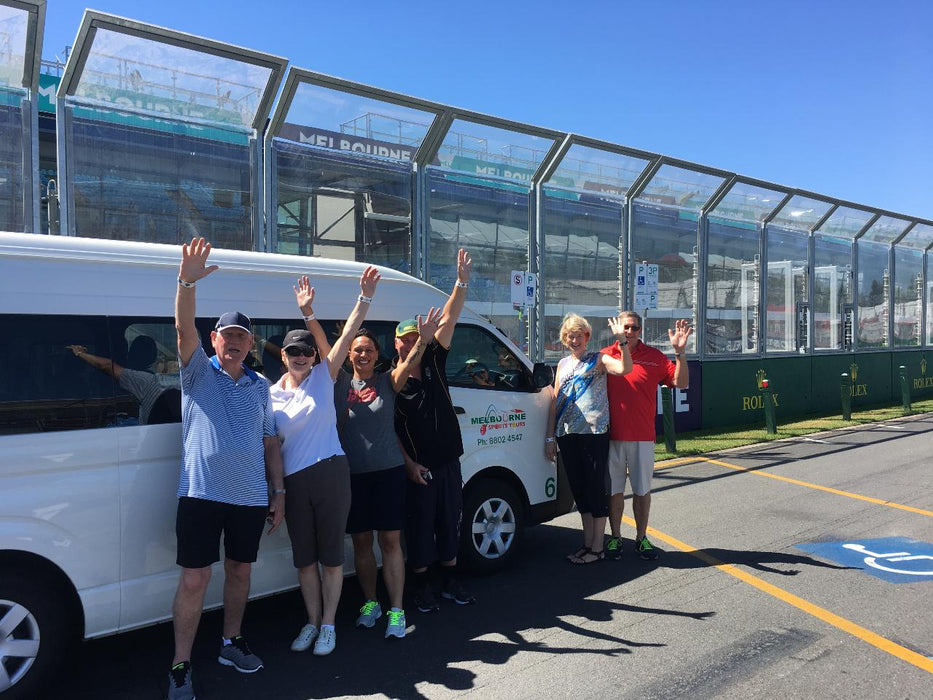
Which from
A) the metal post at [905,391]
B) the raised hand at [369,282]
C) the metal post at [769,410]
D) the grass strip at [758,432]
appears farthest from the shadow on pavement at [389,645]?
the metal post at [905,391]

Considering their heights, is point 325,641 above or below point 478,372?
below

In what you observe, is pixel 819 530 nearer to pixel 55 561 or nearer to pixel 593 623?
Answer: pixel 593 623

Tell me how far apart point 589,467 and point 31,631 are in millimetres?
3617

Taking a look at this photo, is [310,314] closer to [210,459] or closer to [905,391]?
[210,459]

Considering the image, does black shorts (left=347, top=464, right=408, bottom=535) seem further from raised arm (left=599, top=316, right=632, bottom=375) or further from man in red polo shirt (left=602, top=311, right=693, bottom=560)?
man in red polo shirt (left=602, top=311, right=693, bottom=560)

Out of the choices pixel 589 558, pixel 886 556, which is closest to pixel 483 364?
pixel 589 558

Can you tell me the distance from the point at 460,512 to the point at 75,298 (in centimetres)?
256

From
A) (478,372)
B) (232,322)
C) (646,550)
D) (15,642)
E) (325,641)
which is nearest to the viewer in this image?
(15,642)

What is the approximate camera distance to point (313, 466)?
12.5ft

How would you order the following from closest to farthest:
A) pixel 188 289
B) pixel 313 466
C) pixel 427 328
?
pixel 188 289 < pixel 313 466 < pixel 427 328

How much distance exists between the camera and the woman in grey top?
4121 millimetres

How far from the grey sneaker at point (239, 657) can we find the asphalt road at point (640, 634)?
0.04m

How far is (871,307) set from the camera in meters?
17.3

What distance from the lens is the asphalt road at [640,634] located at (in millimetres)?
3572
